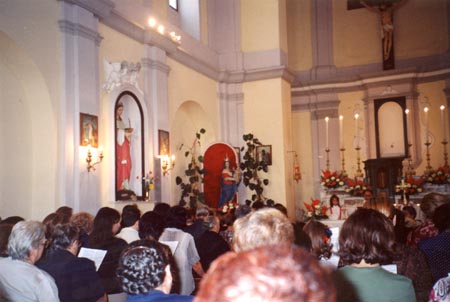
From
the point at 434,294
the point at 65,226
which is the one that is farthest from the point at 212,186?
the point at 434,294

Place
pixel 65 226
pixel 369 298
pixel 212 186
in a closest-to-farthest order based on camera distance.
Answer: pixel 369 298 → pixel 65 226 → pixel 212 186

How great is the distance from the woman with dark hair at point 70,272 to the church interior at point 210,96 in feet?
16.7

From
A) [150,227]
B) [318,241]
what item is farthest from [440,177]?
[150,227]

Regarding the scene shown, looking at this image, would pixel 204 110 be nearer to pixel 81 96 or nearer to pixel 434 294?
pixel 81 96

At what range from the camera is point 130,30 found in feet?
37.3

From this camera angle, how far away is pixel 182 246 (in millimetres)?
5238

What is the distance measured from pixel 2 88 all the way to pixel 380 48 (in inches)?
529

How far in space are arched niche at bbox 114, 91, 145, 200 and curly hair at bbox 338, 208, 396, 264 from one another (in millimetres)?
7755

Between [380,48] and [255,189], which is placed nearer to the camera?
[255,189]

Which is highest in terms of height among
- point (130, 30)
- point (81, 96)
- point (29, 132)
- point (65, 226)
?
point (130, 30)

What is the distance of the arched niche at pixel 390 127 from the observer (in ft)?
58.0

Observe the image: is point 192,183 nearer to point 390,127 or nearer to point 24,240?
point 390,127

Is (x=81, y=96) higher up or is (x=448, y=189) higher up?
(x=81, y=96)

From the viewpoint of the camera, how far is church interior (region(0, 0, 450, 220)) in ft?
29.6
